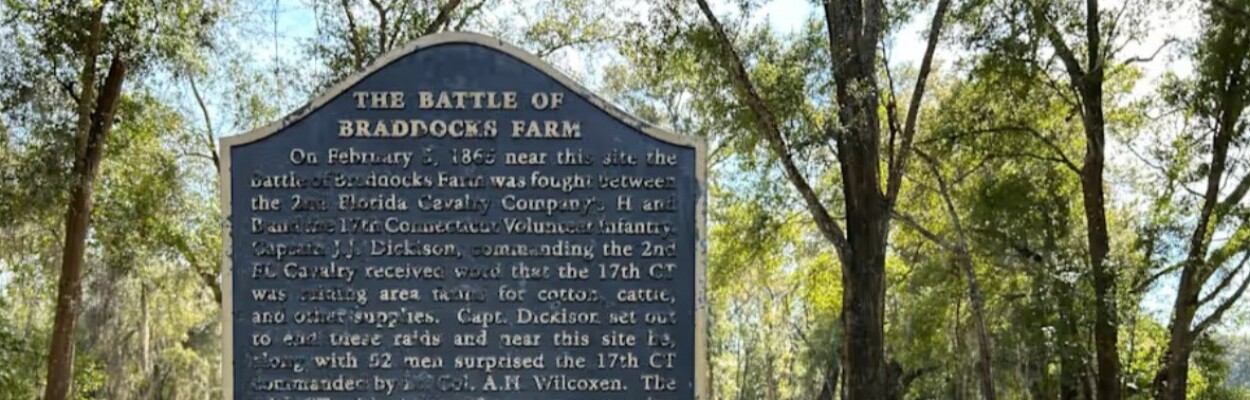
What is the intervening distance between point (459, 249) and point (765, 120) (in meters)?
7.63

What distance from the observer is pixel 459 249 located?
18.9ft

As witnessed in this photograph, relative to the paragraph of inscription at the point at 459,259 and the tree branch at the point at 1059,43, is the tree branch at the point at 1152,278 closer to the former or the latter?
the tree branch at the point at 1059,43

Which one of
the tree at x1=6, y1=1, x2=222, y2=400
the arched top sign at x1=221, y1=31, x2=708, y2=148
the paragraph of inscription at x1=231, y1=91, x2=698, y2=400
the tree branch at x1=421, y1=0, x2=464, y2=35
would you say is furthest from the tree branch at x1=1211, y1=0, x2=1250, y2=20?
the tree at x1=6, y1=1, x2=222, y2=400

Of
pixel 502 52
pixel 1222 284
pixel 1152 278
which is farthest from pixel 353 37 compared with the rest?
pixel 1222 284

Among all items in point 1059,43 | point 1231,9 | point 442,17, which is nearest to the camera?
point 1231,9

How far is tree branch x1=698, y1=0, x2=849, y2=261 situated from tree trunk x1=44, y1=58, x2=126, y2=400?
6.21 metres

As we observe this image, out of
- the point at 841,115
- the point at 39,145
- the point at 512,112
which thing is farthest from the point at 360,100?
the point at 39,145

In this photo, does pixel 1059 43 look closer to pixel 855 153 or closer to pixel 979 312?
pixel 855 153

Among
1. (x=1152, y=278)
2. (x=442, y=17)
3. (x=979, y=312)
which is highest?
(x=442, y=17)

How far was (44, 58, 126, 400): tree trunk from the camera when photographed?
42.9 feet

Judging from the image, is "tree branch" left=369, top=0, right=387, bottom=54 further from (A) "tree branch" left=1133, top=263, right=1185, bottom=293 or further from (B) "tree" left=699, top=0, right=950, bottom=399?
(A) "tree branch" left=1133, top=263, right=1185, bottom=293

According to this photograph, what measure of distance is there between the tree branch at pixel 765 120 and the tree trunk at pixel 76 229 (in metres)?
6.21

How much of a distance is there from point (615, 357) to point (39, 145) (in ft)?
32.8

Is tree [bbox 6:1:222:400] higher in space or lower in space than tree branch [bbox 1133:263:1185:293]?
higher
